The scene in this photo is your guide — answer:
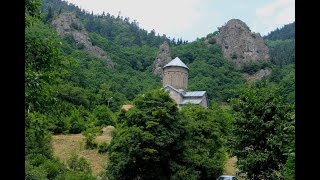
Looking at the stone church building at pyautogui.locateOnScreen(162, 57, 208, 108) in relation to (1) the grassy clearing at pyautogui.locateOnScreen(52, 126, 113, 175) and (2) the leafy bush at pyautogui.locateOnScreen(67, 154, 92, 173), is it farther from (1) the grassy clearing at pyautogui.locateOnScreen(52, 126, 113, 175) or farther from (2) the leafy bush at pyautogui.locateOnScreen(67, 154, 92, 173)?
(2) the leafy bush at pyautogui.locateOnScreen(67, 154, 92, 173)

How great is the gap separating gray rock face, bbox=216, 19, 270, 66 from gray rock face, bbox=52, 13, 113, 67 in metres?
32.3

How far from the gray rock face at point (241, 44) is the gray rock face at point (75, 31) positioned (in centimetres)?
3232

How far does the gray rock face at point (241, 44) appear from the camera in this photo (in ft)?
328

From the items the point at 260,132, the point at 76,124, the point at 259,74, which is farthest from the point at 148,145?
the point at 259,74

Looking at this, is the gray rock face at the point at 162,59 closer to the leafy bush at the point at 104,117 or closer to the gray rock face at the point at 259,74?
the gray rock face at the point at 259,74

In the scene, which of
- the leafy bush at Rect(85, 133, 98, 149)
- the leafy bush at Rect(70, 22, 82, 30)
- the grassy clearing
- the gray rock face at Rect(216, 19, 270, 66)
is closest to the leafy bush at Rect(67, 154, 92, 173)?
the grassy clearing

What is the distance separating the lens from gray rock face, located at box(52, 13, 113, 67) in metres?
87.6

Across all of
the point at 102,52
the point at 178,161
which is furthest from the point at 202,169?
the point at 102,52

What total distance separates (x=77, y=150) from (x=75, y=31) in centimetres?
6836

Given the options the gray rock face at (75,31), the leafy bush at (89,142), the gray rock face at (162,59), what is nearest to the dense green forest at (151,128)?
the leafy bush at (89,142)

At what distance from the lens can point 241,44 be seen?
4003 inches

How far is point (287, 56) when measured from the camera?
91062 millimetres
